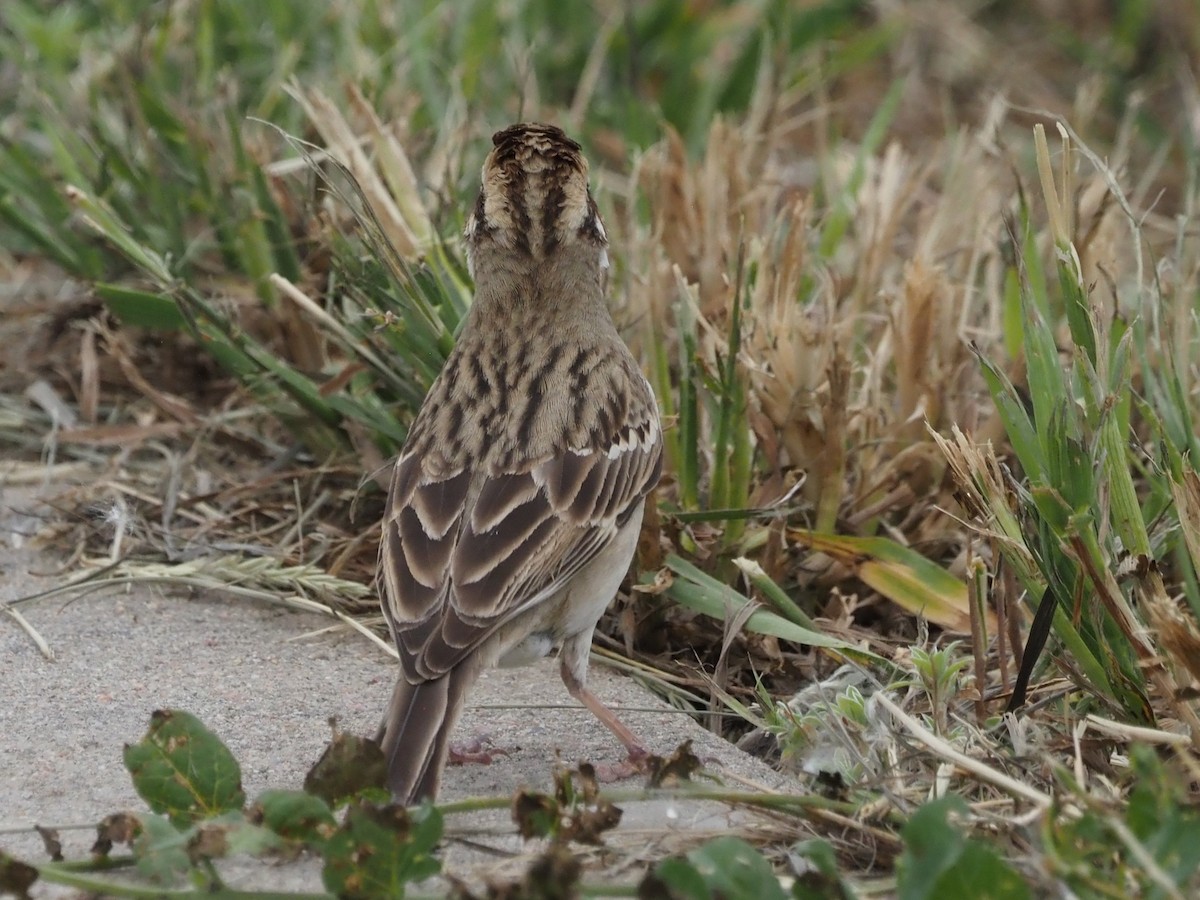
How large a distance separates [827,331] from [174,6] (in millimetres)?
3394

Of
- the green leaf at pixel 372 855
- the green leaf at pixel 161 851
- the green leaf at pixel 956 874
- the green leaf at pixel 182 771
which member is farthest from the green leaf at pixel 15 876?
the green leaf at pixel 956 874

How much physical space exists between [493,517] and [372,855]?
3.95ft

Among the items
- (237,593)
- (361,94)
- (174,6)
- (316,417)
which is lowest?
(237,593)

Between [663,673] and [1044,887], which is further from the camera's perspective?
[663,673]

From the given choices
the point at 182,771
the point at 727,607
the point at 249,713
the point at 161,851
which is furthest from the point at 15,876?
the point at 727,607

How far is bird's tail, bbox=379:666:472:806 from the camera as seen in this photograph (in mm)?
3412

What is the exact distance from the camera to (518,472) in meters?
4.14

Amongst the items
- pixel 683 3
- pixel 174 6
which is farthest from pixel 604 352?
pixel 683 3

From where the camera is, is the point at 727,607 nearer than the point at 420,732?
No

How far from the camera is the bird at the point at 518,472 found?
3.73m

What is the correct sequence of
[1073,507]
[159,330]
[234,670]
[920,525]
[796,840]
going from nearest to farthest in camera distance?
[796,840], [1073,507], [234,670], [920,525], [159,330]

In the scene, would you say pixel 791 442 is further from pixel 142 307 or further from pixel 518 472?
pixel 142 307

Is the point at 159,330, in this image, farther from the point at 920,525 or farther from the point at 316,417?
the point at 920,525

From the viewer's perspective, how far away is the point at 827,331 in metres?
4.81
